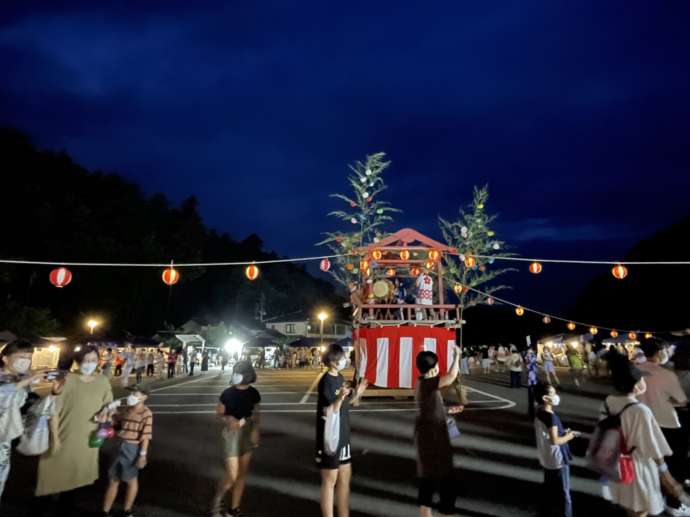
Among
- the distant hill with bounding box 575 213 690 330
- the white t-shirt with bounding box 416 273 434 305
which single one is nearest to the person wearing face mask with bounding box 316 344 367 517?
the white t-shirt with bounding box 416 273 434 305

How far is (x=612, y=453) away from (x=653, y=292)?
135 ft

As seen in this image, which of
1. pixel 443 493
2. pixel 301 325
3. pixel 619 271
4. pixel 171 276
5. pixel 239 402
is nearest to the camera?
pixel 443 493

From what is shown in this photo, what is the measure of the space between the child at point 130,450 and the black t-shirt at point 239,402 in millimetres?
792

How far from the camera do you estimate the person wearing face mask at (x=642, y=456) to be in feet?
11.7

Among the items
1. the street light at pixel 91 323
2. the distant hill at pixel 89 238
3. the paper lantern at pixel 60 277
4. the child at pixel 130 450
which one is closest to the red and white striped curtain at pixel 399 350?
the child at pixel 130 450

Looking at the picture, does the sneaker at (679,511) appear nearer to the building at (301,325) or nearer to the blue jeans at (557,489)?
the blue jeans at (557,489)

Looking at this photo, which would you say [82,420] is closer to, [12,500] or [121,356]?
[12,500]

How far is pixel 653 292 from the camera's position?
3709 cm

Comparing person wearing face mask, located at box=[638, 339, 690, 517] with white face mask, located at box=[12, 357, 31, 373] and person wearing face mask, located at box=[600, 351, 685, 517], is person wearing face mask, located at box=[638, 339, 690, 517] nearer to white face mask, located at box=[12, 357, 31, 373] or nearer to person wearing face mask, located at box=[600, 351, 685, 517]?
person wearing face mask, located at box=[600, 351, 685, 517]

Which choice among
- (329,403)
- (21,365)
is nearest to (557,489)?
(329,403)

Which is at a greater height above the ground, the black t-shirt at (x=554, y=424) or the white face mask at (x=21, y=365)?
the white face mask at (x=21, y=365)

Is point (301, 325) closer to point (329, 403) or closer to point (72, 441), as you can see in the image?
point (72, 441)

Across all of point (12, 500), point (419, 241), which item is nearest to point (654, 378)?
point (12, 500)

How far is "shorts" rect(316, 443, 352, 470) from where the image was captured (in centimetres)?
405
